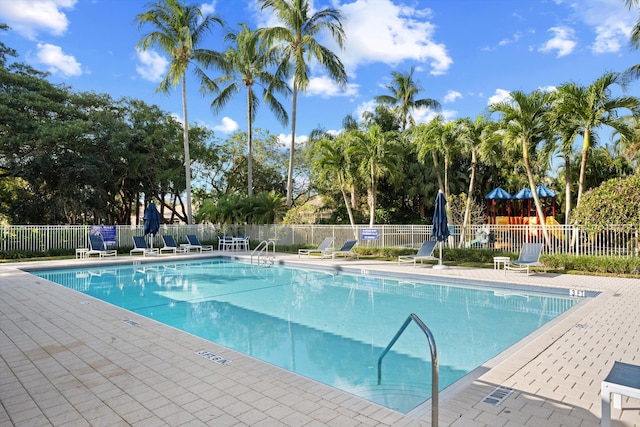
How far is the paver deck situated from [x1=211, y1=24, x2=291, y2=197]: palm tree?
1880 cm

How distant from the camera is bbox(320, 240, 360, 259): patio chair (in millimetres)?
16359

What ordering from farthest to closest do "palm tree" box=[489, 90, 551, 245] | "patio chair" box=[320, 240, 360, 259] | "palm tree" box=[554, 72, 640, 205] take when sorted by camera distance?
"patio chair" box=[320, 240, 360, 259] → "palm tree" box=[489, 90, 551, 245] → "palm tree" box=[554, 72, 640, 205]

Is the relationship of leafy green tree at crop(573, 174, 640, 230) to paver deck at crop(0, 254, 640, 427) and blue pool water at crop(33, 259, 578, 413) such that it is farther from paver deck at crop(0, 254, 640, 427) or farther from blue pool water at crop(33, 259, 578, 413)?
paver deck at crop(0, 254, 640, 427)

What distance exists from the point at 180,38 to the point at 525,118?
17.8 m

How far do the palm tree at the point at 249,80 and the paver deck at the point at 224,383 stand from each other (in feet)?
61.7

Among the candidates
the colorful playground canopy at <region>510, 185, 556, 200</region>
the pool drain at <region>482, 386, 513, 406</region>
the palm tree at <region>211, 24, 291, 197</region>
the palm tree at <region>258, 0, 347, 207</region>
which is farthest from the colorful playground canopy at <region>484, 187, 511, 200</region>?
the pool drain at <region>482, 386, 513, 406</region>

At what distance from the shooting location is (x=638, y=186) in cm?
1148

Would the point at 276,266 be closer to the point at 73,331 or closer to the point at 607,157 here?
the point at 73,331

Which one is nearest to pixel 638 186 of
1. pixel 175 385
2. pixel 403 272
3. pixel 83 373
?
pixel 403 272

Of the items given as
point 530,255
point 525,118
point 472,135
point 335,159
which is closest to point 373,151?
point 335,159

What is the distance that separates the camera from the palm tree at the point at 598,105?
41.0 ft

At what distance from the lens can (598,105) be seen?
1272 centimetres

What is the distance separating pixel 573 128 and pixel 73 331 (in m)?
15.2

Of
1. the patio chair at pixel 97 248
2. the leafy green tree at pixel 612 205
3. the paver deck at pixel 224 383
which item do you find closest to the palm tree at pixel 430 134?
the leafy green tree at pixel 612 205
